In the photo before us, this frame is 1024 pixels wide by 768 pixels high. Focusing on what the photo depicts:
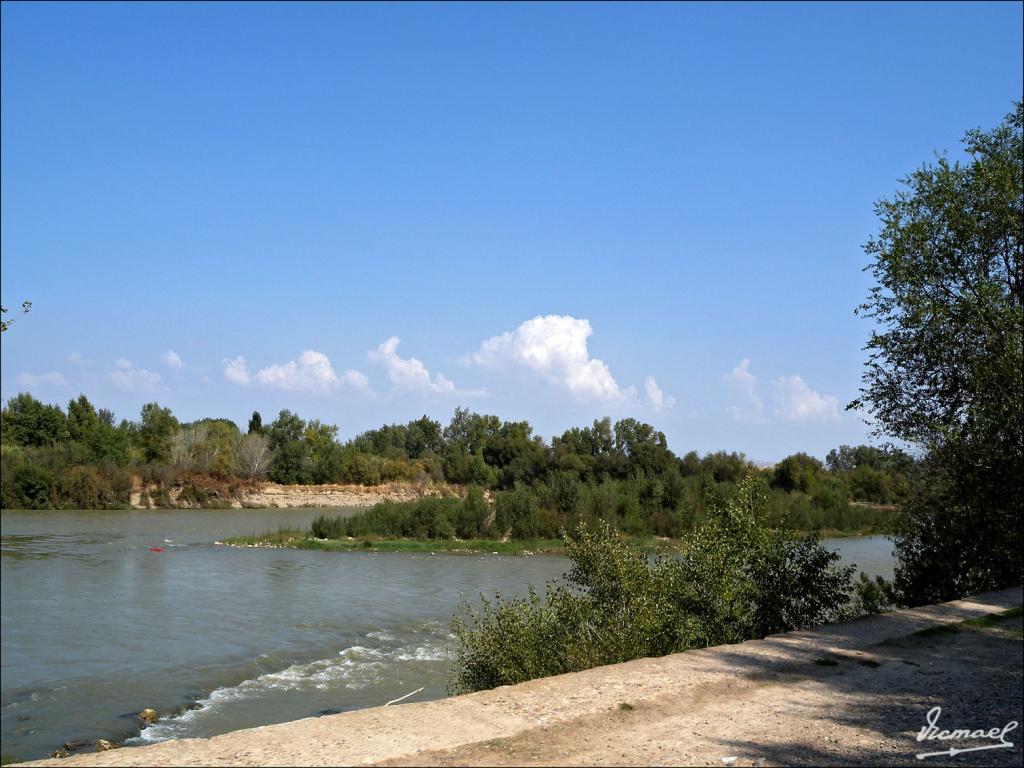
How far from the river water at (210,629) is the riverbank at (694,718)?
6.87m

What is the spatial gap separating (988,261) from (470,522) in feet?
118

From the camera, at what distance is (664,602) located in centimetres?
1145

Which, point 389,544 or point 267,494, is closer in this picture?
point 389,544

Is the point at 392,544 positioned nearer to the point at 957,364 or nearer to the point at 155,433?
the point at 957,364

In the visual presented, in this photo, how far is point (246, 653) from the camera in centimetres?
2031

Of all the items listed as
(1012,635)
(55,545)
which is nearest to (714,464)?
(55,545)

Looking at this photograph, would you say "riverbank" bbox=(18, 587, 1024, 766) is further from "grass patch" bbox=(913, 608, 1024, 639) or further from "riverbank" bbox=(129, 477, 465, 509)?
"riverbank" bbox=(129, 477, 465, 509)

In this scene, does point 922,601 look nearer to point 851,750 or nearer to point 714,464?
point 851,750

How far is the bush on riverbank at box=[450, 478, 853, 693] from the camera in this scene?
10.7 meters

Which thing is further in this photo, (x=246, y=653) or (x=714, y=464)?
(x=714, y=464)

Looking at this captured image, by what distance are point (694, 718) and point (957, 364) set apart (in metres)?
10.3

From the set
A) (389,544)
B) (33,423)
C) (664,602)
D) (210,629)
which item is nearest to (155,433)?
(33,423)

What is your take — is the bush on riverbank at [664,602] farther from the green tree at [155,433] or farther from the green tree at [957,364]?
the green tree at [155,433]

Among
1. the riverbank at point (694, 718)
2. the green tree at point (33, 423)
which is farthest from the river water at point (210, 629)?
the green tree at point (33, 423)
